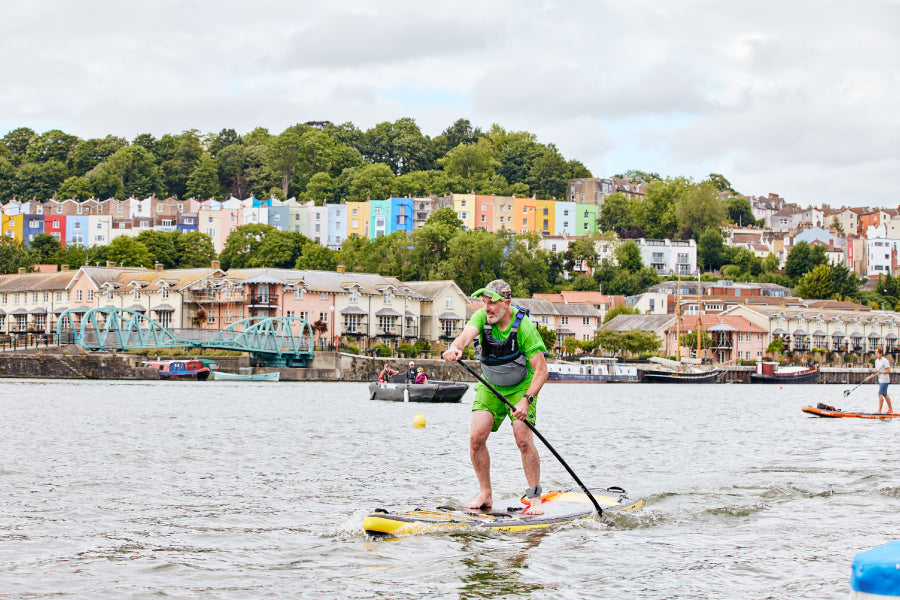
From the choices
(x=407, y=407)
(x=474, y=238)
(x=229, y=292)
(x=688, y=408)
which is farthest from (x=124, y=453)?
(x=474, y=238)

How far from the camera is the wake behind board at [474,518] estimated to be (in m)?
13.4

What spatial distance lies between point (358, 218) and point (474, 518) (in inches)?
5881

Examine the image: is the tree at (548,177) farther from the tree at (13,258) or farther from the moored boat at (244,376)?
the moored boat at (244,376)

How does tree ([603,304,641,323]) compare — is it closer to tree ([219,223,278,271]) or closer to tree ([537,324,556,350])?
tree ([537,324,556,350])

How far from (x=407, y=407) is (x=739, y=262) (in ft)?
385

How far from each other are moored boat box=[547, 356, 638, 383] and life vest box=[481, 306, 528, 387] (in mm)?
81735

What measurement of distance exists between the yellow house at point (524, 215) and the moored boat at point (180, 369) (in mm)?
90117

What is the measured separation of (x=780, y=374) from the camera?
345ft

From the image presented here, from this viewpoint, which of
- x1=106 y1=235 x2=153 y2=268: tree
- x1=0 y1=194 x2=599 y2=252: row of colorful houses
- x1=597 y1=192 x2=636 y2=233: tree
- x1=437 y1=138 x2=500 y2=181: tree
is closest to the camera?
x1=106 y1=235 x2=153 y2=268: tree

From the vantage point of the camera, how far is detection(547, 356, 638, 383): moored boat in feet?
318

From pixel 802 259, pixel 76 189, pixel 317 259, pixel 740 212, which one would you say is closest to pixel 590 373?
pixel 317 259

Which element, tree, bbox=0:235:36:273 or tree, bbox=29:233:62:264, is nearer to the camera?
tree, bbox=0:235:36:273

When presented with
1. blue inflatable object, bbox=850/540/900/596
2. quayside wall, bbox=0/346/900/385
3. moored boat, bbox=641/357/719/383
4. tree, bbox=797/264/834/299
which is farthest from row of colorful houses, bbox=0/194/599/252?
blue inflatable object, bbox=850/540/900/596

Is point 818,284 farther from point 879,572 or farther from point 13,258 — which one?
point 879,572
